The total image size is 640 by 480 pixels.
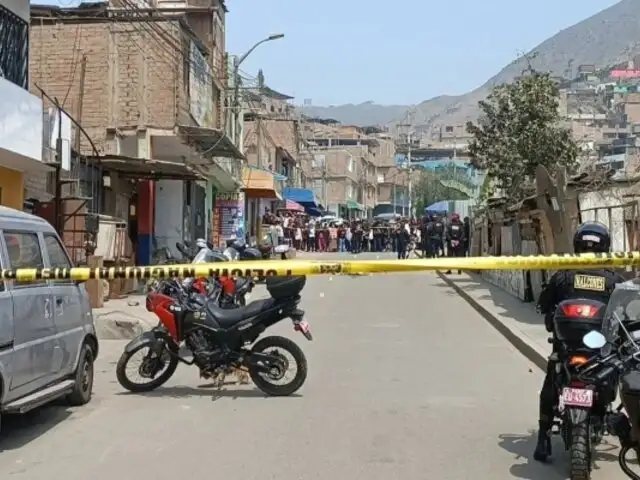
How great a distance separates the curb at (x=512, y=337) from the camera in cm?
1269

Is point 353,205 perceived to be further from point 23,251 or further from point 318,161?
point 23,251

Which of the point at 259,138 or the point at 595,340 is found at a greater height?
the point at 259,138

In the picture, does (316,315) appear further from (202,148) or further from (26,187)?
(202,148)

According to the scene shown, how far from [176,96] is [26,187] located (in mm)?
8973

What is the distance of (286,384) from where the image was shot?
990 cm

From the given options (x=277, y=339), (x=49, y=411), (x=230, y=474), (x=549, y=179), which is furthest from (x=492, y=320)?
(x=230, y=474)

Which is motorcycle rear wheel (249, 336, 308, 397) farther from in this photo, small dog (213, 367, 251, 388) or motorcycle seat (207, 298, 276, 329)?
motorcycle seat (207, 298, 276, 329)

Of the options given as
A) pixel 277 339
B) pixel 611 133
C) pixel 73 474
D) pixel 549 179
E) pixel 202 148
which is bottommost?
pixel 73 474

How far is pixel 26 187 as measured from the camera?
1906 cm

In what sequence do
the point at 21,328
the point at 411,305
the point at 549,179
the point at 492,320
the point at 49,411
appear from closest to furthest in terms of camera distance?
1. the point at 21,328
2. the point at 49,411
3. the point at 549,179
4. the point at 492,320
5. the point at 411,305

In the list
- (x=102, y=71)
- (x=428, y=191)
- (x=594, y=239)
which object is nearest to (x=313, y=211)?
(x=428, y=191)

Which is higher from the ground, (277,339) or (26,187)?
(26,187)

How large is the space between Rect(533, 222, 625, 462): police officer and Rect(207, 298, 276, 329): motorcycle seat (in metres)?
3.47

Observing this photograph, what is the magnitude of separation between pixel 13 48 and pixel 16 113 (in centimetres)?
201
